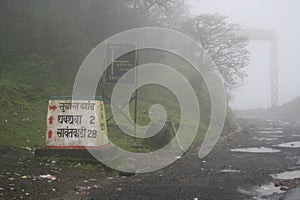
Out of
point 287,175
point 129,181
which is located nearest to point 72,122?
point 129,181

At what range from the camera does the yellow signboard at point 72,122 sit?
1112 centimetres

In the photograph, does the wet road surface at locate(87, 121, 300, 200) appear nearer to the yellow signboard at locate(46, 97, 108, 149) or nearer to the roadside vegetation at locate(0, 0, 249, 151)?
the yellow signboard at locate(46, 97, 108, 149)

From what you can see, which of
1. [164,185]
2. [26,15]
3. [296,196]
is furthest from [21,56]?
[296,196]

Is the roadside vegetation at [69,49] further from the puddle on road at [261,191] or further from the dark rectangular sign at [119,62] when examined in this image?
the puddle on road at [261,191]

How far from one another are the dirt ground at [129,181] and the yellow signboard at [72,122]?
0.62m

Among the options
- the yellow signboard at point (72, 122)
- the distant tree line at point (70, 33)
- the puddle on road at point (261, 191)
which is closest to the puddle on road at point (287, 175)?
the puddle on road at point (261, 191)

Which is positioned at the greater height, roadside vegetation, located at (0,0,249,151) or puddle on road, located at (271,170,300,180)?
roadside vegetation, located at (0,0,249,151)

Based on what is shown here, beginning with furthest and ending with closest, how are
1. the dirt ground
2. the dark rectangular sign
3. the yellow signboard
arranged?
the dark rectangular sign → the yellow signboard → the dirt ground

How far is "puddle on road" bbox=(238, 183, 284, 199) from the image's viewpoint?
812 cm

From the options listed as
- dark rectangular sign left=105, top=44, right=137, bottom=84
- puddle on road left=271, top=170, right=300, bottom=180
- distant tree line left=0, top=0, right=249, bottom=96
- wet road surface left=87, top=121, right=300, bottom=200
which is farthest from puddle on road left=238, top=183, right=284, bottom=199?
distant tree line left=0, top=0, right=249, bottom=96

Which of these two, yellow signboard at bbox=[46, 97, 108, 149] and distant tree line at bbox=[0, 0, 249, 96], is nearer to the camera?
yellow signboard at bbox=[46, 97, 108, 149]

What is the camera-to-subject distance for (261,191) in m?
8.55

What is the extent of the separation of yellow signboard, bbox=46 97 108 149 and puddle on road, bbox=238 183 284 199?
14.3ft

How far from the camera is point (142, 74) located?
3309cm
